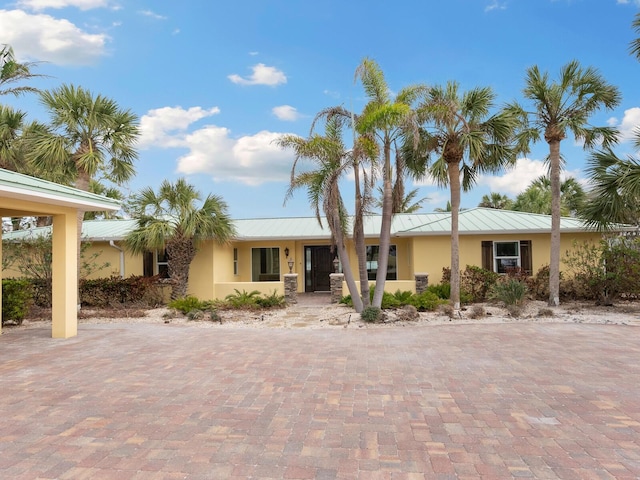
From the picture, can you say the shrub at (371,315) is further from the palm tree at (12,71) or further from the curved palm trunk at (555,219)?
the palm tree at (12,71)

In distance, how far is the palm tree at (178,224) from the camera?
44.4 feet

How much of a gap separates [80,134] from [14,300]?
5.11m

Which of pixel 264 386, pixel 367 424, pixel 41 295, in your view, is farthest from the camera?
pixel 41 295

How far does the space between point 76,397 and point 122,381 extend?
2.23ft

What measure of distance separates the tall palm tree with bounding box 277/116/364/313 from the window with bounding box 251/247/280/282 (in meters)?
7.39

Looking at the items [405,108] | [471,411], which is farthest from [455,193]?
[471,411]

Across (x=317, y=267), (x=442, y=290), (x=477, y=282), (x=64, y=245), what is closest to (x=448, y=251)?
(x=477, y=282)

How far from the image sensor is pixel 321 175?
10656mm

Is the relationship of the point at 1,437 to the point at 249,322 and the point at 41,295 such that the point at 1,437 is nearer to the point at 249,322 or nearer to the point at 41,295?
the point at 249,322

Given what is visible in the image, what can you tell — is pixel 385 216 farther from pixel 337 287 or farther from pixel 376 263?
pixel 376 263

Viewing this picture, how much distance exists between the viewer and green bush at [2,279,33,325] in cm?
1005

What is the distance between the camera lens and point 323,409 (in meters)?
4.58

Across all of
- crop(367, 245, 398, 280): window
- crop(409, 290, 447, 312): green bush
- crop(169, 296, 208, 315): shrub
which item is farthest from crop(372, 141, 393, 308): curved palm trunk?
crop(367, 245, 398, 280): window

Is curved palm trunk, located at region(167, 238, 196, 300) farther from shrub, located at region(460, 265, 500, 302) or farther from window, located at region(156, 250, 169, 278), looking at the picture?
shrub, located at region(460, 265, 500, 302)
